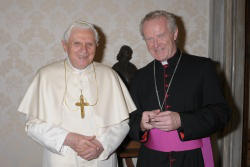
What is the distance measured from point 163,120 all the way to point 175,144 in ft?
1.11

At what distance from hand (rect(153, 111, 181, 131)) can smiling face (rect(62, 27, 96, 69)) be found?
2.55ft

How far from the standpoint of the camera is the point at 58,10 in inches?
143

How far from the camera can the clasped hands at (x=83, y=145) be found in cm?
203

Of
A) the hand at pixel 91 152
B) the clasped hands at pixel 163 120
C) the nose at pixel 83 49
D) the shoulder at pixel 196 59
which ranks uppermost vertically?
the nose at pixel 83 49

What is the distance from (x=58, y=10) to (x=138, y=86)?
6.25ft

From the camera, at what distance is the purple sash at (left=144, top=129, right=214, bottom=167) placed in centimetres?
208

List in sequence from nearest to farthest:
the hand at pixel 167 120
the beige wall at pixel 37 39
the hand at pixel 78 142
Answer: the hand at pixel 167 120 → the hand at pixel 78 142 → the beige wall at pixel 37 39

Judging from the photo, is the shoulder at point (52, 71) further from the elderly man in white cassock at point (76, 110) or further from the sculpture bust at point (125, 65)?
the sculpture bust at point (125, 65)

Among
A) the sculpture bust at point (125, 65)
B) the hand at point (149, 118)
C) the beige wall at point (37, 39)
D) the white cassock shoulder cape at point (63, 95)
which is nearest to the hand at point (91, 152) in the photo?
the white cassock shoulder cape at point (63, 95)

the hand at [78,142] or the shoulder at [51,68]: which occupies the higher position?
the shoulder at [51,68]

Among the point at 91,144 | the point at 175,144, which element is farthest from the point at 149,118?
the point at 91,144

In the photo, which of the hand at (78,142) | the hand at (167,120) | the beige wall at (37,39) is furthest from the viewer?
the beige wall at (37,39)

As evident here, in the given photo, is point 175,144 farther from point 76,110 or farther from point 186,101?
point 76,110

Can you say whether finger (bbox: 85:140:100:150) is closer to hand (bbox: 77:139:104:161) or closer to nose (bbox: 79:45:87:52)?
hand (bbox: 77:139:104:161)
